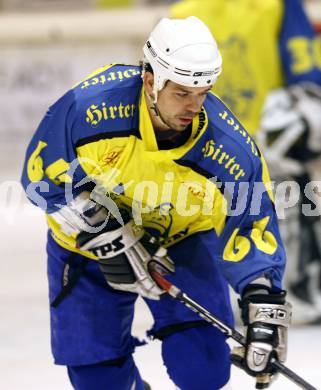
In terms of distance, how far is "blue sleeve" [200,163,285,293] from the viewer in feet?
9.11

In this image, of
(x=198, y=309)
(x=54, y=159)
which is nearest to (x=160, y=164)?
(x=54, y=159)

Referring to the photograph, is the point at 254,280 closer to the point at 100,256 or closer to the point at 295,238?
the point at 100,256

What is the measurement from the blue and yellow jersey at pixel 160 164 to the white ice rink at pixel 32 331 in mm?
1024

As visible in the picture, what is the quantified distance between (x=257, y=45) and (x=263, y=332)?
2110 millimetres

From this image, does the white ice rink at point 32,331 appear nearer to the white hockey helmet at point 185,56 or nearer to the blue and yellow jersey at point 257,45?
the blue and yellow jersey at point 257,45

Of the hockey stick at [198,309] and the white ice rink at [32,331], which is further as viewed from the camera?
the white ice rink at [32,331]

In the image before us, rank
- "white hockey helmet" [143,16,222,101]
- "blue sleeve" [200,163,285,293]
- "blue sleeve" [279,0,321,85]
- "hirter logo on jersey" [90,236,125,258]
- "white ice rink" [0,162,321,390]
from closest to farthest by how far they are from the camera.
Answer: "white hockey helmet" [143,16,222,101], "blue sleeve" [200,163,285,293], "hirter logo on jersey" [90,236,125,258], "white ice rink" [0,162,321,390], "blue sleeve" [279,0,321,85]

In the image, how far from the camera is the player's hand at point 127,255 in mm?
2943

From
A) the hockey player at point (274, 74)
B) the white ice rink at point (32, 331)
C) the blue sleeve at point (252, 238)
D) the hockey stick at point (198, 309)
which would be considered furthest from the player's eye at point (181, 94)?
the hockey player at point (274, 74)

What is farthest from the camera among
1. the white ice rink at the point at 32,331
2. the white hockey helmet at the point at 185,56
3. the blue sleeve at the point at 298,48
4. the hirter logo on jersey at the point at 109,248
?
the blue sleeve at the point at 298,48

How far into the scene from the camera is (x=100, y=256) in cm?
296

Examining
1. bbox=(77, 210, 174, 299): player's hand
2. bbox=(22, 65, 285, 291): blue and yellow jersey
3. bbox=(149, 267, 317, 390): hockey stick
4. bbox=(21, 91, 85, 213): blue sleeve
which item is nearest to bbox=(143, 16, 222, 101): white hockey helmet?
bbox=(22, 65, 285, 291): blue and yellow jersey

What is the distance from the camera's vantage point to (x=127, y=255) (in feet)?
9.77

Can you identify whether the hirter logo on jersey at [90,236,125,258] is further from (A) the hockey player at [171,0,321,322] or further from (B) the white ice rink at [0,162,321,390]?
(A) the hockey player at [171,0,321,322]
